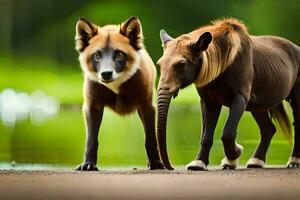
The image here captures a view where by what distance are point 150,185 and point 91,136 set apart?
0.51 metres

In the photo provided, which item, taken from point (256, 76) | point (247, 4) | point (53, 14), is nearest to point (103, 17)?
point (53, 14)

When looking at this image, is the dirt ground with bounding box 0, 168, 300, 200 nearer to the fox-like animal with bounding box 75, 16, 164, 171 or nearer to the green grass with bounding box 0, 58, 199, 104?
the fox-like animal with bounding box 75, 16, 164, 171

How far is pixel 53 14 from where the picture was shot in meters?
2.88

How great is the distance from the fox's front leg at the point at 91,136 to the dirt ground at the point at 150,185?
82 millimetres

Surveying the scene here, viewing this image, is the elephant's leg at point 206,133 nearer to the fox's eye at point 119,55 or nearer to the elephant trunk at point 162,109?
the elephant trunk at point 162,109

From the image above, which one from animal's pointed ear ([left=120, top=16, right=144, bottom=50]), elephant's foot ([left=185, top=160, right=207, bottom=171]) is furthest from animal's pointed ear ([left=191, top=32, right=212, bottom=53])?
elephant's foot ([left=185, top=160, right=207, bottom=171])

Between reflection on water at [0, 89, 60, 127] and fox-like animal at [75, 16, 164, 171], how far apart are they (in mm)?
602

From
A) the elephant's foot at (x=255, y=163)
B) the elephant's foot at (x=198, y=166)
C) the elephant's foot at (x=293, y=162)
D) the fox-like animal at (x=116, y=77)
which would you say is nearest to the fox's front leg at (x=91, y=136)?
the fox-like animal at (x=116, y=77)

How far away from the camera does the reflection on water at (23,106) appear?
2834 mm

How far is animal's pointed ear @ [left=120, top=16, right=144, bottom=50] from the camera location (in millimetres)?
2234

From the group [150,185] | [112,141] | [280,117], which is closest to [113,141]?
[112,141]

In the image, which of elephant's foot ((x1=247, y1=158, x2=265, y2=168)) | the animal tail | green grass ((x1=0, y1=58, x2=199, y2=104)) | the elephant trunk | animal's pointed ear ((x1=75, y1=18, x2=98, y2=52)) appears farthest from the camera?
green grass ((x1=0, y1=58, x2=199, y2=104))

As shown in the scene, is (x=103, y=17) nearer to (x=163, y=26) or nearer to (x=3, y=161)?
(x=163, y=26)

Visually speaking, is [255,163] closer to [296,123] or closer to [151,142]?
[296,123]
